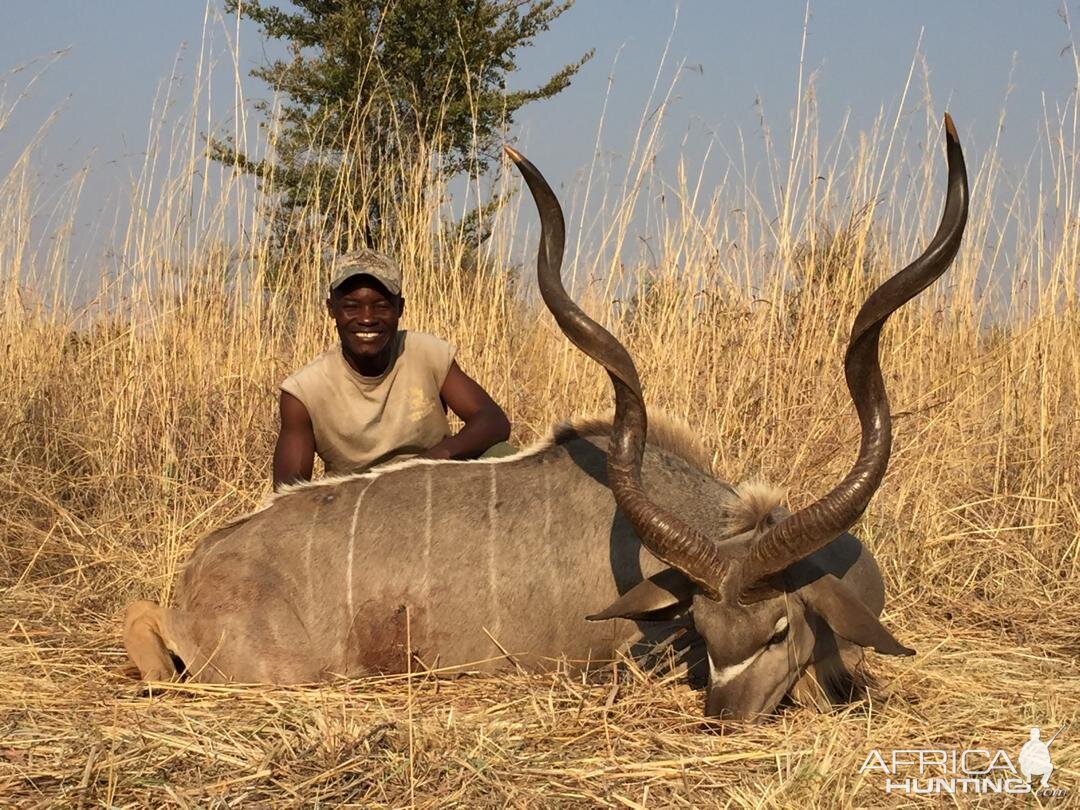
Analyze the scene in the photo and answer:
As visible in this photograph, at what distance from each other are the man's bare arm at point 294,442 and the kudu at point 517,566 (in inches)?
17.5

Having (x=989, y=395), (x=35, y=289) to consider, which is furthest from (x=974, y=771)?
(x=35, y=289)

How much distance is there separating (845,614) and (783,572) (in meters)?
0.19

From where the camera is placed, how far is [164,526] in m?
4.95

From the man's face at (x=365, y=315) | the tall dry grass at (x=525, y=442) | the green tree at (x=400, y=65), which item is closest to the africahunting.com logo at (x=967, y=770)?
the tall dry grass at (x=525, y=442)

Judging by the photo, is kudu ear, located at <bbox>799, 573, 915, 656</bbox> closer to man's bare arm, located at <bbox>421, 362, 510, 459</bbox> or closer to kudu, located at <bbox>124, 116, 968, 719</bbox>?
kudu, located at <bbox>124, 116, 968, 719</bbox>

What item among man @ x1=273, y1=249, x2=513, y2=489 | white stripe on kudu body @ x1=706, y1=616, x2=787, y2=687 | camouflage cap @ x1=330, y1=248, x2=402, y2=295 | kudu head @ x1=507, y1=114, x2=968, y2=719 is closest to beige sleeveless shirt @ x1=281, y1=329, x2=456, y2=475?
man @ x1=273, y1=249, x2=513, y2=489

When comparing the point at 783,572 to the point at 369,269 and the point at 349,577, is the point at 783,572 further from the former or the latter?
the point at 369,269

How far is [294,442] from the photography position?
4.30 m

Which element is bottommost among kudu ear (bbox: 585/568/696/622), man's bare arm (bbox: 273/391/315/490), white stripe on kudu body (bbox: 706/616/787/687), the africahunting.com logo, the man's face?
the africahunting.com logo

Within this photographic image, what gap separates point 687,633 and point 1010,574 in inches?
64.0

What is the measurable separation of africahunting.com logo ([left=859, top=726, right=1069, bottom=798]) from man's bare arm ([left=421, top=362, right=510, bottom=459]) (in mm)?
1843

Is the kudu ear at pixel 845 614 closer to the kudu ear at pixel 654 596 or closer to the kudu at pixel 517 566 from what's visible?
the kudu at pixel 517 566

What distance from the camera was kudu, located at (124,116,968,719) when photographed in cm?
332

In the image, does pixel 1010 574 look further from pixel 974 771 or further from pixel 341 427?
pixel 341 427
